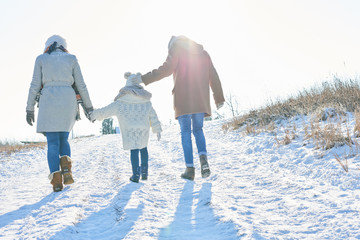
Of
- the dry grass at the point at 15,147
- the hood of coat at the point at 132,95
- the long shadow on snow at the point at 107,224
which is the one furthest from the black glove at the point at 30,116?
the dry grass at the point at 15,147

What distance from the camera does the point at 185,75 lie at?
13.8 ft

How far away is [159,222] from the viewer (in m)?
2.24

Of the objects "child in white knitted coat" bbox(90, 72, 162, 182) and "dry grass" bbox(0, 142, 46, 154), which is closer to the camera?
"child in white knitted coat" bbox(90, 72, 162, 182)

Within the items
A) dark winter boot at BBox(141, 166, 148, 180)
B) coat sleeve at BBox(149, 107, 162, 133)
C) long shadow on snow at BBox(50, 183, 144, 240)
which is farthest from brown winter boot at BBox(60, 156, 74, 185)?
coat sleeve at BBox(149, 107, 162, 133)

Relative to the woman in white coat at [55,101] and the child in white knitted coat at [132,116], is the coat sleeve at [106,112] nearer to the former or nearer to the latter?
the child in white knitted coat at [132,116]

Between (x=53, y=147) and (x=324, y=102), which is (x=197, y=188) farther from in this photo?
(x=324, y=102)

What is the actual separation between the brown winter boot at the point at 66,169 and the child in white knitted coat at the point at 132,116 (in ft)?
2.22

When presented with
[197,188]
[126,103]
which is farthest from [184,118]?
[197,188]

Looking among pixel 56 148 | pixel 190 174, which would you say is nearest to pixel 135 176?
pixel 190 174

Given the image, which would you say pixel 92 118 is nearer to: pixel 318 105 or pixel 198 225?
pixel 198 225

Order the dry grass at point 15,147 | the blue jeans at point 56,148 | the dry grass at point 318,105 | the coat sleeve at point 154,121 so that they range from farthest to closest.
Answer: the dry grass at point 15,147, the dry grass at point 318,105, the coat sleeve at point 154,121, the blue jeans at point 56,148

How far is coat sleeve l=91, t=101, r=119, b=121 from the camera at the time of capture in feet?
13.0

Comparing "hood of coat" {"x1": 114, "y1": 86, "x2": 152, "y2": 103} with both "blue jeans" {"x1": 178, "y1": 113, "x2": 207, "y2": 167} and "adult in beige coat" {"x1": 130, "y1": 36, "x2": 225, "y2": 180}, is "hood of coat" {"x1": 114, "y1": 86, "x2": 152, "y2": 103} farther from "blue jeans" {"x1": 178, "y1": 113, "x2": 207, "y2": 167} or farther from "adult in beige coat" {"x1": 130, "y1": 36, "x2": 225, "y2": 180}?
"blue jeans" {"x1": 178, "y1": 113, "x2": 207, "y2": 167}

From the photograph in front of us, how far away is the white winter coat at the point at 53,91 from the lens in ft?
12.6
